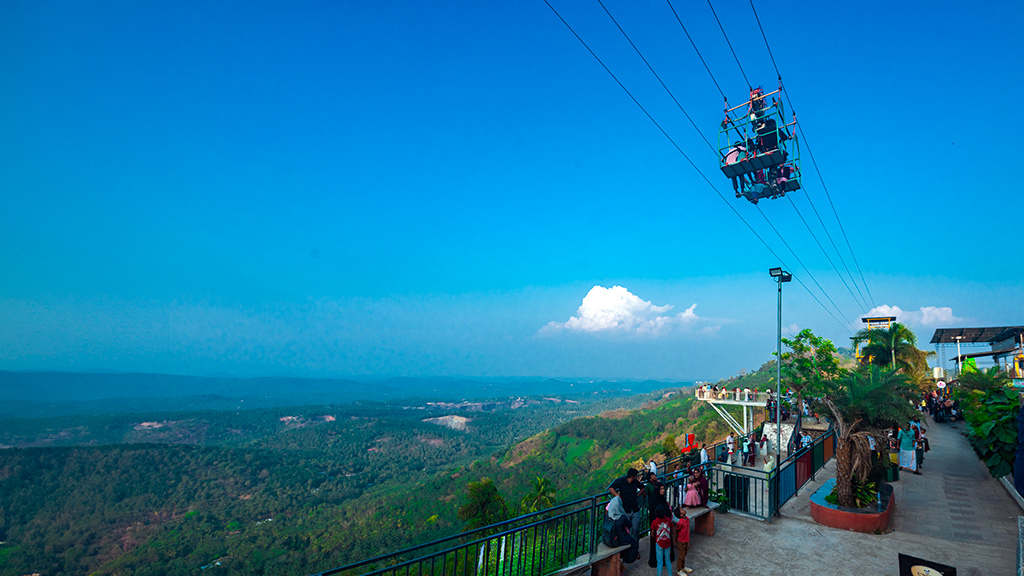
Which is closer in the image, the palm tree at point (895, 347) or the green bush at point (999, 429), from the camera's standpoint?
the green bush at point (999, 429)

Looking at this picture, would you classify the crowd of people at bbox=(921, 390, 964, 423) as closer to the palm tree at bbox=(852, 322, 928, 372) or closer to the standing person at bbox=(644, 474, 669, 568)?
the palm tree at bbox=(852, 322, 928, 372)

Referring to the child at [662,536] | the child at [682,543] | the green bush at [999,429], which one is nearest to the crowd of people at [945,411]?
the green bush at [999,429]

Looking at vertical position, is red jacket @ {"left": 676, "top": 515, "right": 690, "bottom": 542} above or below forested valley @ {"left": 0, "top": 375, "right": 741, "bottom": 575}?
above

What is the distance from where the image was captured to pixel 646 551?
27.8 feet

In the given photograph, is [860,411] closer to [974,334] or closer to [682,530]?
[682,530]

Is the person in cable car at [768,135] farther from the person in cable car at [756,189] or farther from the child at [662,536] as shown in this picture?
the child at [662,536]

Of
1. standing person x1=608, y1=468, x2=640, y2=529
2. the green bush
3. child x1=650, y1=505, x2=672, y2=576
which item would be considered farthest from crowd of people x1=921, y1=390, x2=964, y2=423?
standing person x1=608, y1=468, x2=640, y2=529

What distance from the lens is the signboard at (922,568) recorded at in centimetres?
586

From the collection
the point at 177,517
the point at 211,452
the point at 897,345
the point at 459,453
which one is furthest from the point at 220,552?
the point at 897,345

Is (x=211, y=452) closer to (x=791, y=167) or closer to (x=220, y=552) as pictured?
(x=220, y=552)

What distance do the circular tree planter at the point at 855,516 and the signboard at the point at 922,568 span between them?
4016mm

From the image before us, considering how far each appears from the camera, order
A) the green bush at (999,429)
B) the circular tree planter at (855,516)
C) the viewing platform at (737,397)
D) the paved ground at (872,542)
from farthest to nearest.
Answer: the viewing platform at (737,397)
the green bush at (999,429)
the circular tree planter at (855,516)
the paved ground at (872,542)

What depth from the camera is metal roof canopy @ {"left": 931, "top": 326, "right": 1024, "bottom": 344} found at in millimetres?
52456

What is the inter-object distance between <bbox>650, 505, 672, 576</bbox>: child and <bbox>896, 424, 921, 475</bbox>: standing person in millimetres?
14240
